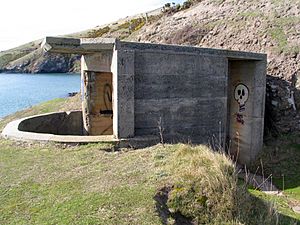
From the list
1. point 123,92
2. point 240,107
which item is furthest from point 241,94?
point 123,92

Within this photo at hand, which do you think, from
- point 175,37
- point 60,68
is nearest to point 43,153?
point 175,37

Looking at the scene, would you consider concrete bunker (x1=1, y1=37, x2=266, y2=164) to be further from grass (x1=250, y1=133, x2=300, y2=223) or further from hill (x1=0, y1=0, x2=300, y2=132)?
hill (x1=0, y1=0, x2=300, y2=132)

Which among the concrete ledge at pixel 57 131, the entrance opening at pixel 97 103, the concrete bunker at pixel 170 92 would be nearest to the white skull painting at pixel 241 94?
the concrete bunker at pixel 170 92

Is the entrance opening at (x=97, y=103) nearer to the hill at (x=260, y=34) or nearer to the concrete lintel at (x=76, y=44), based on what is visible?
the concrete lintel at (x=76, y=44)

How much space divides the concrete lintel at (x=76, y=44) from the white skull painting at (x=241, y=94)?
5608 millimetres

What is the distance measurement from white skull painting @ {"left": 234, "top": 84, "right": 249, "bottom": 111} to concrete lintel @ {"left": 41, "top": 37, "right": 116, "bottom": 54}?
221 inches

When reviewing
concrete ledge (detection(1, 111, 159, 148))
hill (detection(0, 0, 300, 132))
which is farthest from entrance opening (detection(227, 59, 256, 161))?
concrete ledge (detection(1, 111, 159, 148))

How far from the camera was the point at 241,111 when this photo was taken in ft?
42.3

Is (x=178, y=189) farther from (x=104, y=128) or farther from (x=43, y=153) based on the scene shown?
(x=104, y=128)

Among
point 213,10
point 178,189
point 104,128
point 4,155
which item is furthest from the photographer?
point 213,10

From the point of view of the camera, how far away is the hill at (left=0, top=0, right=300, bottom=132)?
1382cm

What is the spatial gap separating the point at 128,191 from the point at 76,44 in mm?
4756

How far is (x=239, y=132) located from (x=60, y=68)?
8285cm

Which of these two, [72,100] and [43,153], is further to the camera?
[72,100]
